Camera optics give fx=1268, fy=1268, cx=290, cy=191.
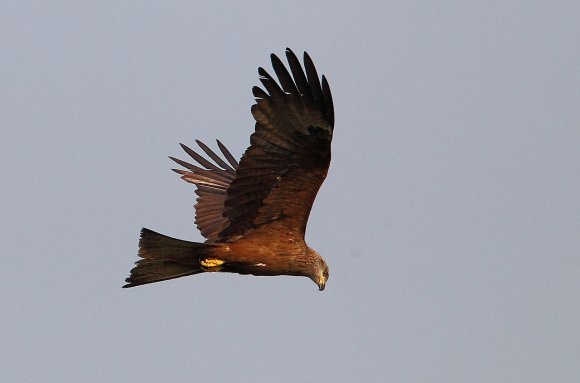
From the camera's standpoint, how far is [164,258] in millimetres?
12523

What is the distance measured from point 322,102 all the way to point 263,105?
1.91 feet

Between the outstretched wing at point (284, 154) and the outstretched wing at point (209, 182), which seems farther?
the outstretched wing at point (209, 182)

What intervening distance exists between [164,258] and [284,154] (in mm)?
1597

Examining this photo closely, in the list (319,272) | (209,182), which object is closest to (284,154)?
(319,272)

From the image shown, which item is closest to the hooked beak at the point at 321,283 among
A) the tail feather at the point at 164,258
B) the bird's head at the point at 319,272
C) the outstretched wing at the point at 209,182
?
the bird's head at the point at 319,272

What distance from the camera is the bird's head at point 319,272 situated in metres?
12.9

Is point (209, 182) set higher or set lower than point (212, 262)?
higher

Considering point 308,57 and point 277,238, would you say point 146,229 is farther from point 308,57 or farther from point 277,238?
point 308,57

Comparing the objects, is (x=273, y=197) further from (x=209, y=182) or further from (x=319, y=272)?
(x=209, y=182)

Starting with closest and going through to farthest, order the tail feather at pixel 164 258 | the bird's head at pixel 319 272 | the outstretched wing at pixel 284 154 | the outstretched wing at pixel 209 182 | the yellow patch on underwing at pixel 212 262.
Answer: the outstretched wing at pixel 284 154
the tail feather at pixel 164 258
the yellow patch on underwing at pixel 212 262
the bird's head at pixel 319 272
the outstretched wing at pixel 209 182

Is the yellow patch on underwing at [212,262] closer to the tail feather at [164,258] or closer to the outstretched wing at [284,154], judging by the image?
the tail feather at [164,258]

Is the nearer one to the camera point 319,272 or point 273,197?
point 273,197

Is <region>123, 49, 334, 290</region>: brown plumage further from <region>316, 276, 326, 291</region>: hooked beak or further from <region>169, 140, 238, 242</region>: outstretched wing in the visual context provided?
<region>169, 140, 238, 242</region>: outstretched wing

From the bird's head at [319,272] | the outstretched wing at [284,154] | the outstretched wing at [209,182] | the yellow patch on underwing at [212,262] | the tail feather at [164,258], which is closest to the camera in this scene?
the outstretched wing at [284,154]
